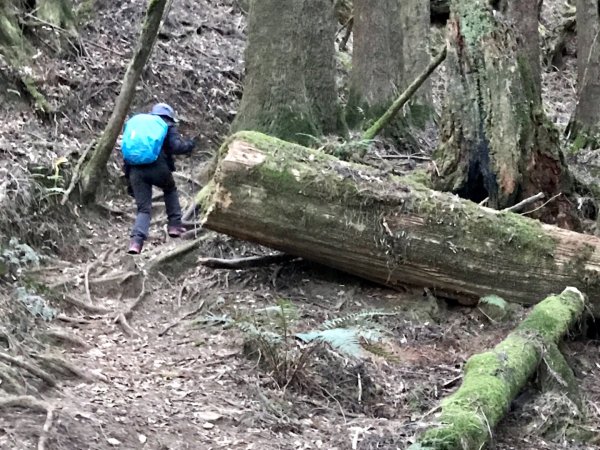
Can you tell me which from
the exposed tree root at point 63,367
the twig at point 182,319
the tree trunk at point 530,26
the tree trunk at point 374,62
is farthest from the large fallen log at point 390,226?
the tree trunk at point 374,62

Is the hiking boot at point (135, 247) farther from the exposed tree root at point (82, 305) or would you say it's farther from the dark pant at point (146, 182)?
the exposed tree root at point (82, 305)

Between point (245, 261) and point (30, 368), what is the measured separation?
8.95ft

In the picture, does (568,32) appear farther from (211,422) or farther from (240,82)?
(211,422)

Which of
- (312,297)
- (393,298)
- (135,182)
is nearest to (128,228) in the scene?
(135,182)

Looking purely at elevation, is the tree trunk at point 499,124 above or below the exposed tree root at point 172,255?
above

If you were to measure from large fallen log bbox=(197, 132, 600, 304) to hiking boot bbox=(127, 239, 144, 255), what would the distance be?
132 centimetres

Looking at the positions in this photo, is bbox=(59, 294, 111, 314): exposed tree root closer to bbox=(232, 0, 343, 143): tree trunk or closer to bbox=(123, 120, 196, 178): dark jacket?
bbox=(123, 120, 196, 178): dark jacket

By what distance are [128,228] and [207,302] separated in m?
2.23

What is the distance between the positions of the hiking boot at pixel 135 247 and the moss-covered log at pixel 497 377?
3.78 meters

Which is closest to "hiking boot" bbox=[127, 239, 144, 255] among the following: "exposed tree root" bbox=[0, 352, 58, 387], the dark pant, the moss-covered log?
the dark pant

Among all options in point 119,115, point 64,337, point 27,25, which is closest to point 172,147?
point 119,115

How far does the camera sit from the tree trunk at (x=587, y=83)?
11.8 m

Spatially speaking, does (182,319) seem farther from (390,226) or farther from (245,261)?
(390,226)

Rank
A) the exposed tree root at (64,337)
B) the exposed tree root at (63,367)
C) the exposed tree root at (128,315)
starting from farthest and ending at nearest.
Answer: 1. the exposed tree root at (128,315)
2. the exposed tree root at (64,337)
3. the exposed tree root at (63,367)
